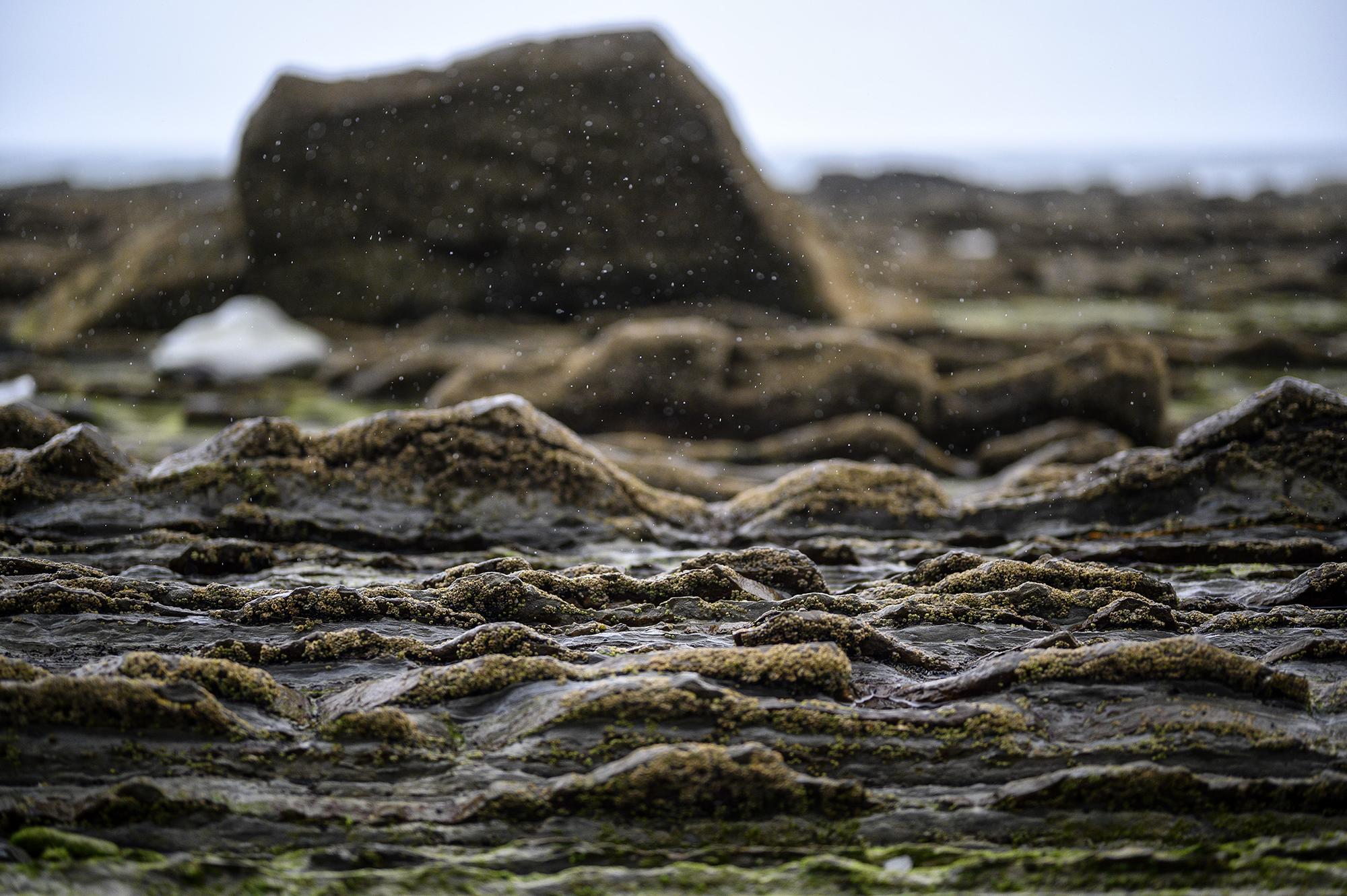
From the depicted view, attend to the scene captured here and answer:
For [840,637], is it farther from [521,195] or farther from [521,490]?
[521,195]

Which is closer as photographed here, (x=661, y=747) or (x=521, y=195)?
(x=661, y=747)

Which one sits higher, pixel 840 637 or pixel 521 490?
pixel 521 490

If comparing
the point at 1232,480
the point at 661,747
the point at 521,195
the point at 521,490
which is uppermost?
the point at 521,195

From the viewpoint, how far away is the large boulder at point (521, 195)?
11.0m

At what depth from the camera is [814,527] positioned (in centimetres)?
441

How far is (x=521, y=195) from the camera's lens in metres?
11.4

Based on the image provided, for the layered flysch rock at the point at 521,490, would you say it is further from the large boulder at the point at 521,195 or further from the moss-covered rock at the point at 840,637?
the large boulder at the point at 521,195

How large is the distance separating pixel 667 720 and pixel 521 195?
9.53 m

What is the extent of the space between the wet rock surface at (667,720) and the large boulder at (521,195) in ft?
24.7

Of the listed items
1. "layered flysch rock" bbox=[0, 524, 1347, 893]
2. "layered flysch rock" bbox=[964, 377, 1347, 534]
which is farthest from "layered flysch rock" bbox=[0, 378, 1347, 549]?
"layered flysch rock" bbox=[0, 524, 1347, 893]

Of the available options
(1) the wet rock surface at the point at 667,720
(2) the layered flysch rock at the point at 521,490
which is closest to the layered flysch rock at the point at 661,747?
(1) the wet rock surface at the point at 667,720

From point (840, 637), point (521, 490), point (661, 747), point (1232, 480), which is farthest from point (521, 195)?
point (661, 747)

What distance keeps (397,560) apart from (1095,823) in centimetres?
243

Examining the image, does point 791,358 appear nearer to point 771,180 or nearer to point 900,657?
point 771,180
